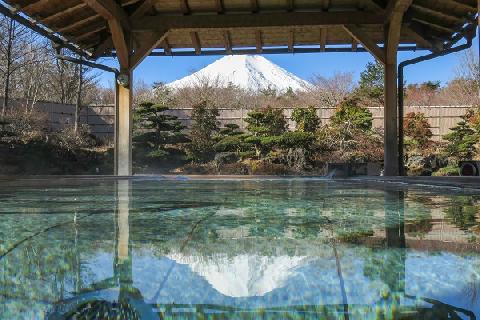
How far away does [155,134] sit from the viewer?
13.1 meters

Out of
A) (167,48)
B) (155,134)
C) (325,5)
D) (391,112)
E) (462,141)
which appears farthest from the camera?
(155,134)

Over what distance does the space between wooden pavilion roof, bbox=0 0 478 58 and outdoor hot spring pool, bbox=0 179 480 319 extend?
5235mm

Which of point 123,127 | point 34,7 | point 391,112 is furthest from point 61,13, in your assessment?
point 391,112

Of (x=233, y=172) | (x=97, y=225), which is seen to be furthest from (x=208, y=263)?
(x=233, y=172)

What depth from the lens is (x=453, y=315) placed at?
95 centimetres

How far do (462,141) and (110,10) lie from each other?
10.7m

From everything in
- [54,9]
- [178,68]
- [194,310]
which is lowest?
[194,310]

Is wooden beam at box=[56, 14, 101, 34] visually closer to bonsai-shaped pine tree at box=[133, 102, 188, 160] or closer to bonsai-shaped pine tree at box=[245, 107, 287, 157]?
bonsai-shaped pine tree at box=[133, 102, 188, 160]

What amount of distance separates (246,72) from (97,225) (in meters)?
73.0

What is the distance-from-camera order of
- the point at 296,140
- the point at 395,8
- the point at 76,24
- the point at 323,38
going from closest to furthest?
the point at 395,8 < the point at 76,24 < the point at 323,38 < the point at 296,140

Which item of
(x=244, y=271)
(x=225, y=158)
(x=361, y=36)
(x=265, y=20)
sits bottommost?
(x=244, y=271)

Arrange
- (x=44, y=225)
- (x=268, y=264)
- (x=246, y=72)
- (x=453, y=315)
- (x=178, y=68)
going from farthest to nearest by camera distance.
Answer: (x=246, y=72)
(x=178, y=68)
(x=44, y=225)
(x=268, y=264)
(x=453, y=315)

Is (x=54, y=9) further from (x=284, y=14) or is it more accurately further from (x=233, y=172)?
(x=233, y=172)

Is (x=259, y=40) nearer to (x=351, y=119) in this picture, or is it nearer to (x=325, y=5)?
(x=325, y=5)
